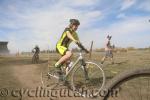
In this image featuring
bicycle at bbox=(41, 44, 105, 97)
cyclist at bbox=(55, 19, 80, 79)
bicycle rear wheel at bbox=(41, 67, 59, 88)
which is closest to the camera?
bicycle at bbox=(41, 44, 105, 97)

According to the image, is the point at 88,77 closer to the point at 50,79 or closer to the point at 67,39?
the point at 67,39

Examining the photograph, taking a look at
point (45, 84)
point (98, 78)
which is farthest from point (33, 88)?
point (98, 78)

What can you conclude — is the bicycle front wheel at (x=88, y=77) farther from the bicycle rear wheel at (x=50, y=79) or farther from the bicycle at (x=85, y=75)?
the bicycle rear wheel at (x=50, y=79)

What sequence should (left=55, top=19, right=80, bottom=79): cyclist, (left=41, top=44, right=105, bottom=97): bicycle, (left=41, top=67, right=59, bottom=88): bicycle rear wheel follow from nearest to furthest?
1. (left=41, top=44, right=105, bottom=97): bicycle
2. (left=55, top=19, right=80, bottom=79): cyclist
3. (left=41, top=67, right=59, bottom=88): bicycle rear wheel

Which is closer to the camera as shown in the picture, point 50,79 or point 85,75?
point 85,75

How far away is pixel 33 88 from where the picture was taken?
368 inches

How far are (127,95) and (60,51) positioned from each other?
578 cm

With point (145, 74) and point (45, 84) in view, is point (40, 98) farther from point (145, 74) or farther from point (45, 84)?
point (145, 74)

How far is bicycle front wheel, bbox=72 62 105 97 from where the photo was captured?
8.09 meters

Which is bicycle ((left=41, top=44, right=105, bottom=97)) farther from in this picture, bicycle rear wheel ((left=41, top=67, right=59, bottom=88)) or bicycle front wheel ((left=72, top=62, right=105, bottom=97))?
bicycle rear wheel ((left=41, top=67, right=59, bottom=88))

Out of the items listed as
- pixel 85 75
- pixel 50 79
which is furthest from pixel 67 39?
pixel 50 79

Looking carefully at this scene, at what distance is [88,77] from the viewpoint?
8.33 meters

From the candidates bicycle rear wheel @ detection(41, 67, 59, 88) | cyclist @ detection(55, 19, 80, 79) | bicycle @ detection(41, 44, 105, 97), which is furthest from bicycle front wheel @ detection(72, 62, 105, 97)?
bicycle rear wheel @ detection(41, 67, 59, 88)

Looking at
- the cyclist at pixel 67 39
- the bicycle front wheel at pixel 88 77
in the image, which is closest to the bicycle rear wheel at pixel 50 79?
the cyclist at pixel 67 39
